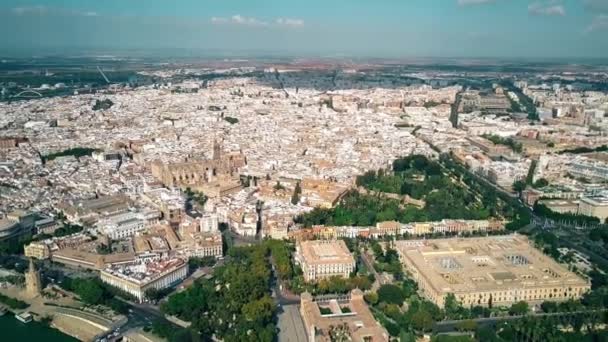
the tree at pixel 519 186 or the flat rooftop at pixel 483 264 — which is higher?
the tree at pixel 519 186

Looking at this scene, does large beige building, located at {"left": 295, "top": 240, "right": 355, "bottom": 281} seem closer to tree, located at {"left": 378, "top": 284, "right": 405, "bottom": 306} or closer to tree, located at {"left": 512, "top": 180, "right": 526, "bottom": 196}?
tree, located at {"left": 378, "top": 284, "right": 405, "bottom": 306}

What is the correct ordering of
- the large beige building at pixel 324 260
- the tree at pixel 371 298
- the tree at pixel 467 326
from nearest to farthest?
1. the tree at pixel 467 326
2. the tree at pixel 371 298
3. the large beige building at pixel 324 260

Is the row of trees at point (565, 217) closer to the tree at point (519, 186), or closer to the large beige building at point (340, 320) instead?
the tree at point (519, 186)

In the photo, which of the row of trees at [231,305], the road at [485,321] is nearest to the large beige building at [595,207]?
the road at [485,321]

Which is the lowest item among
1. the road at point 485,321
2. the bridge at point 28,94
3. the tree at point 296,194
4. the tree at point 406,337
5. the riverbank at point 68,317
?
the riverbank at point 68,317

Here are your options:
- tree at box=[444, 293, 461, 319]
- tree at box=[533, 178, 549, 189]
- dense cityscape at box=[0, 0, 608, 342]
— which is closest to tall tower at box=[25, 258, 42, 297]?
dense cityscape at box=[0, 0, 608, 342]

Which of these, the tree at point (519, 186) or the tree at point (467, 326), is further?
the tree at point (519, 186)

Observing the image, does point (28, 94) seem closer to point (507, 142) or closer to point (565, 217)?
point (507, 142)

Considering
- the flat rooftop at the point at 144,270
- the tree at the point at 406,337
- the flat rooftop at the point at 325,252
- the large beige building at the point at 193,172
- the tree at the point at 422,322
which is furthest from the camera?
the large beige building at the point at 193,172

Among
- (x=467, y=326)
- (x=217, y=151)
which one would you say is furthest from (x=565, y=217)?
(x=217, y=151)
